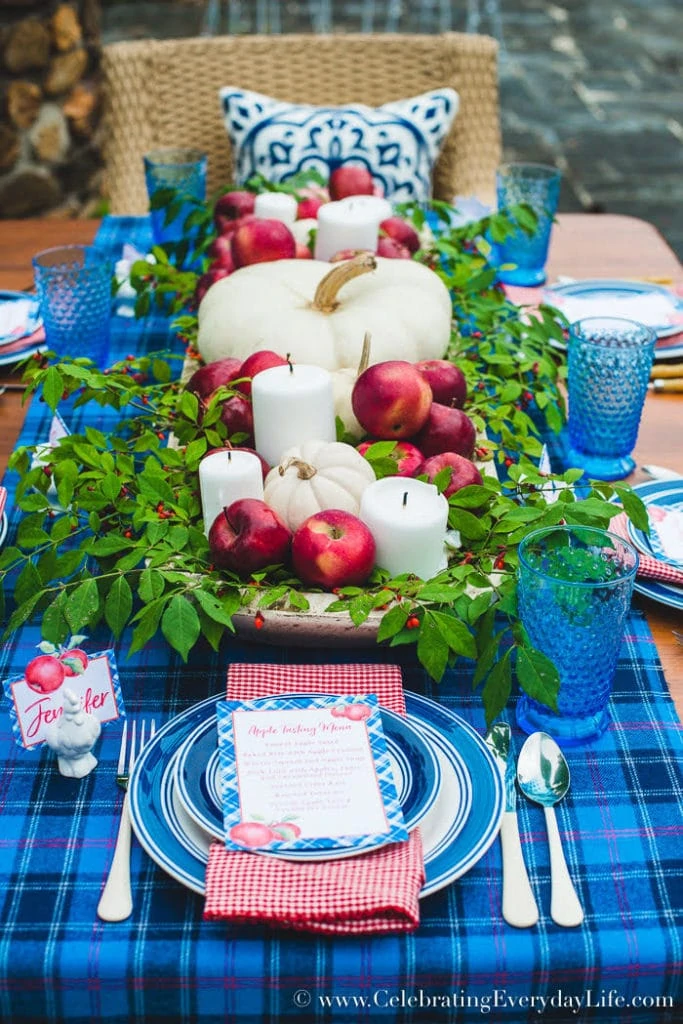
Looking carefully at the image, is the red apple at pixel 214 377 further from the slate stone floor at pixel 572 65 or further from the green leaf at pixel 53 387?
the slate stone floor at pixel 572 65

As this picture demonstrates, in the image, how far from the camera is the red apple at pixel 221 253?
5.24 feet

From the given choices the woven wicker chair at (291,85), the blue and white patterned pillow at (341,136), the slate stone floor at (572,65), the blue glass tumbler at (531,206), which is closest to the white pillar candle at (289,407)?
the blue glass tumbler at (531,206)

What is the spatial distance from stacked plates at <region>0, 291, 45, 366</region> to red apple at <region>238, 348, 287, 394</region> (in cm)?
47

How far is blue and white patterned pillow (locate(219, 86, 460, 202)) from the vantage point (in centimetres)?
215

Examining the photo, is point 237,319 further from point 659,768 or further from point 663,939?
point 663,939

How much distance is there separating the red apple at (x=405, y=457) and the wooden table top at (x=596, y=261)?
0.32m

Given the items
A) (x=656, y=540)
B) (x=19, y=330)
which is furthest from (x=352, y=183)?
(x=656, y=540)

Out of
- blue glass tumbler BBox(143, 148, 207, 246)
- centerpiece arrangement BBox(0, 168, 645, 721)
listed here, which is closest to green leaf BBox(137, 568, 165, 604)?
centerpiece arrangement BBox(0, 168, 645, 721)

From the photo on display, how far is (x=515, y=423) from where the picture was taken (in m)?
1.24

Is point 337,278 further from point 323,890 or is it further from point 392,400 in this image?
point 323,890

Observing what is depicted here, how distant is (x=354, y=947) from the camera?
717 millimetres

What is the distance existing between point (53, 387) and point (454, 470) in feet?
1.43

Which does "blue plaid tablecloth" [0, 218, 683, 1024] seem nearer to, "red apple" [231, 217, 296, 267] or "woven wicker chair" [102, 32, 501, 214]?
"red apple" [231, 217, 296, 267]

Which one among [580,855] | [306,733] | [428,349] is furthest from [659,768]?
[428,349]
